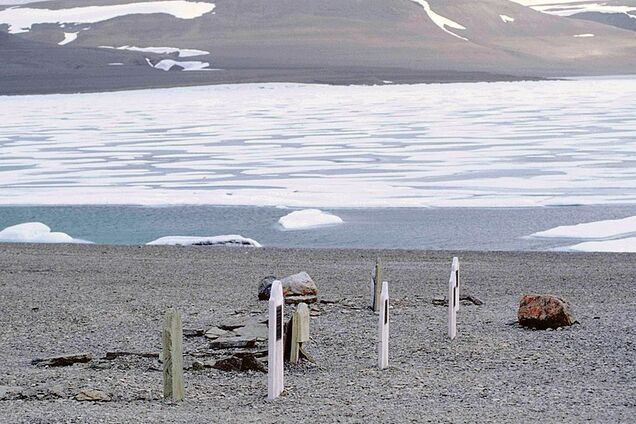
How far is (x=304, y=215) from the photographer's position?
14.2 m

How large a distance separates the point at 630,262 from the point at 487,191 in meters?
5.91

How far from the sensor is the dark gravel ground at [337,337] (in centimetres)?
519

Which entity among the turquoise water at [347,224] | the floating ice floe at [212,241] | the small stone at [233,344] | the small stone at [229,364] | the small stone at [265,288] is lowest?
the turquoise water at [347,224]

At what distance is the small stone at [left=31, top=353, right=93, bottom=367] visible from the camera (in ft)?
20.5

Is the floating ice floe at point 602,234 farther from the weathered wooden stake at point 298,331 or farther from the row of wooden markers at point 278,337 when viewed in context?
the weathered wooden stake at point 298,331

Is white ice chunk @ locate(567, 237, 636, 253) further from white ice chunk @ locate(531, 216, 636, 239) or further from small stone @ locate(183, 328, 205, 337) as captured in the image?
small stone @ locate(183, 328, 205, 337)

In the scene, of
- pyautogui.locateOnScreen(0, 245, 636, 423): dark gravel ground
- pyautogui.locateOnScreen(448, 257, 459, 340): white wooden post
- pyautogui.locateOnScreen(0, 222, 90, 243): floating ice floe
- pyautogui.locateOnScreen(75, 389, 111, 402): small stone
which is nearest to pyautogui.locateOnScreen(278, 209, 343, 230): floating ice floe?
pyautogui.locateOnScreen(0, 245, 636, 423): dark gravel ground

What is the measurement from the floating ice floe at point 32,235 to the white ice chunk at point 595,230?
5.13m

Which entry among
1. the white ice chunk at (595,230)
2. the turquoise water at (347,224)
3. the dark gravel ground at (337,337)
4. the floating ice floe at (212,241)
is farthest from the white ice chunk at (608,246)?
the floating ice floe at (212,241)

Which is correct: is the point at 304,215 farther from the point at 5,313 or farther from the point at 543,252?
the point at 5,313

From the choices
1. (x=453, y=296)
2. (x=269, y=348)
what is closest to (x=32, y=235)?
(x=453, y=296)

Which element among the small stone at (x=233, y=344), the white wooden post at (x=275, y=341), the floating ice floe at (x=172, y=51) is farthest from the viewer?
the floating ice floe at (x=172, y=51)

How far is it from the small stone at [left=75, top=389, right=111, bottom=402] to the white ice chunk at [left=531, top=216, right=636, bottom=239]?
8.21 meters

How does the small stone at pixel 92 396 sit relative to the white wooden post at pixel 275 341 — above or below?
below
